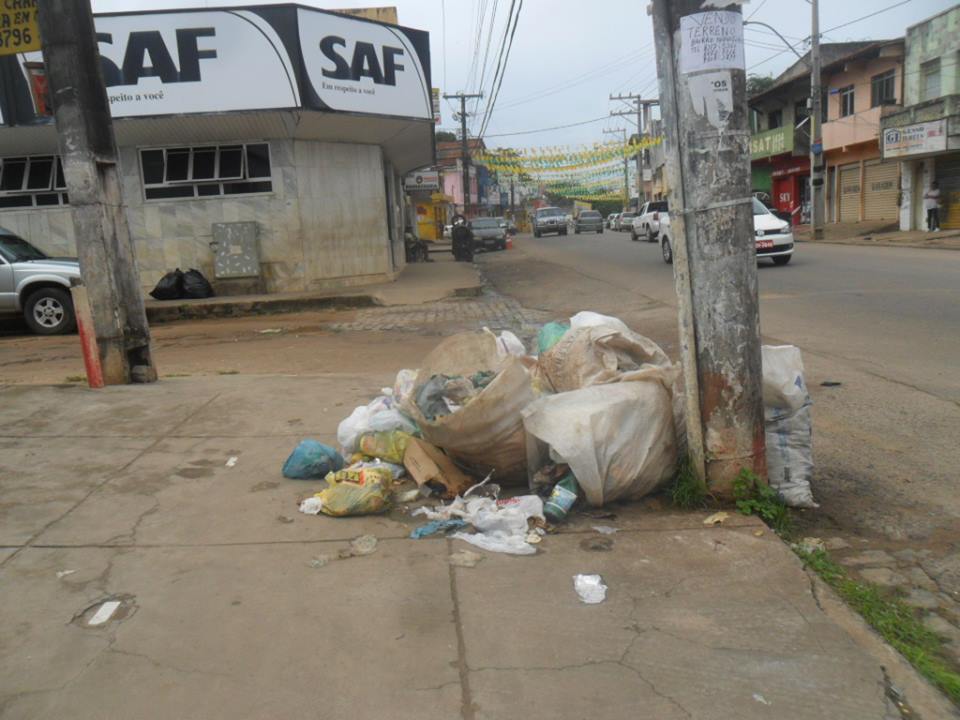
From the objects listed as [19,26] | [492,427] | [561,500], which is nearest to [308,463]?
[492,427]

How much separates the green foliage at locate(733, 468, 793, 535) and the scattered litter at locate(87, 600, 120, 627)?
278cm

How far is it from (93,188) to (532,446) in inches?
186

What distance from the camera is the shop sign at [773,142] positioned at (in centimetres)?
3850

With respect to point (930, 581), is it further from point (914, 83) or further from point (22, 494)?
point (914, 83)

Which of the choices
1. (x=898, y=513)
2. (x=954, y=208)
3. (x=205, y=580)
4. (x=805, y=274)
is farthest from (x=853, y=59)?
(x=205, y=580)

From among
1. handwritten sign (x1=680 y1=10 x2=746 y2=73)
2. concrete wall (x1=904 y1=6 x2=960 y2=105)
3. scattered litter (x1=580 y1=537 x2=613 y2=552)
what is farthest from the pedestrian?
scattered litter (x1=580 y1=537 x2=613 y2=552)

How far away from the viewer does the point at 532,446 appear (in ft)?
13.0

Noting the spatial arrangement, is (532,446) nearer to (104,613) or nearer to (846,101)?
(104,613)

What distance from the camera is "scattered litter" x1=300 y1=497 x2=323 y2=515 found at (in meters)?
3.96

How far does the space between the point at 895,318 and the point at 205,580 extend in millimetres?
9357

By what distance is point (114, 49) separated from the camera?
13.8m

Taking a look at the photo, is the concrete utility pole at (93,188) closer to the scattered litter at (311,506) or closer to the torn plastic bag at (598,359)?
the scattered litter at (311,506)

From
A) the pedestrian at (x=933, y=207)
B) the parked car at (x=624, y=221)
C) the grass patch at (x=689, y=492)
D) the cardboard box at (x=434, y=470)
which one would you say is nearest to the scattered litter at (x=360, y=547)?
the cardboard box at (x=434, y=470)

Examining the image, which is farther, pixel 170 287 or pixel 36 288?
pixel 170 287
